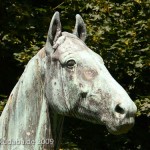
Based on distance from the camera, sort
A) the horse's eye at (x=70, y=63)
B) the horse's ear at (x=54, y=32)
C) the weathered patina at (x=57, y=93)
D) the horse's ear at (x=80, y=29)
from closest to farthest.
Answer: the weathered patina at (x=57, y=93) < the horse's eye at (x=70, y=63) < the horse's ear at (x=54, y=32) < the horse's ear at (x=80, y=29)

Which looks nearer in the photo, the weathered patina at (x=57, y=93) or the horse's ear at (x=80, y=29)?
the weathered patina at (x=57, y=93)

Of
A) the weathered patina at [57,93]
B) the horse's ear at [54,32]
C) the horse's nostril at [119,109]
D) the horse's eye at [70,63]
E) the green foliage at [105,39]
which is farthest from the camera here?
the green foliage at [105,39]

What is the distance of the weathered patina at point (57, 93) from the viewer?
2.43 metres

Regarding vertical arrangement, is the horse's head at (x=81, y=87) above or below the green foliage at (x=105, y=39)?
below

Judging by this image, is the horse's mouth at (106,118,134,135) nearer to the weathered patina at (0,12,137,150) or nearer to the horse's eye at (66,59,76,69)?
the weathered patina at (0,12,137,150)

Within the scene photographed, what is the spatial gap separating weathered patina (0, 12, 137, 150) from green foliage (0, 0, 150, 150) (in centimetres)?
417

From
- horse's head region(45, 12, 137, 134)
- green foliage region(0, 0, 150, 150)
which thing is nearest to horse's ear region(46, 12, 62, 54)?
horse's head region(45, 12, 137, 134)

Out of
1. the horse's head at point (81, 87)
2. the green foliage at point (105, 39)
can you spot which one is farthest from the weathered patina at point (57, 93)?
the green foliage at point (105, 39)

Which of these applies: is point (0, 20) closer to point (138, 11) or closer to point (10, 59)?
point (10, 59)

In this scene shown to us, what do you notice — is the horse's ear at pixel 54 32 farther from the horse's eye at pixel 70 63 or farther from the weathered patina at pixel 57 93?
the horse's eye at pixel 70 63

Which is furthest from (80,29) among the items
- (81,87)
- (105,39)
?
Answer: (105,39)

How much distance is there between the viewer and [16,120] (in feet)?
8.82

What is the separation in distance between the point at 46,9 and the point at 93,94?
5.15m

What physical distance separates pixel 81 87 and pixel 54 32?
360mm
